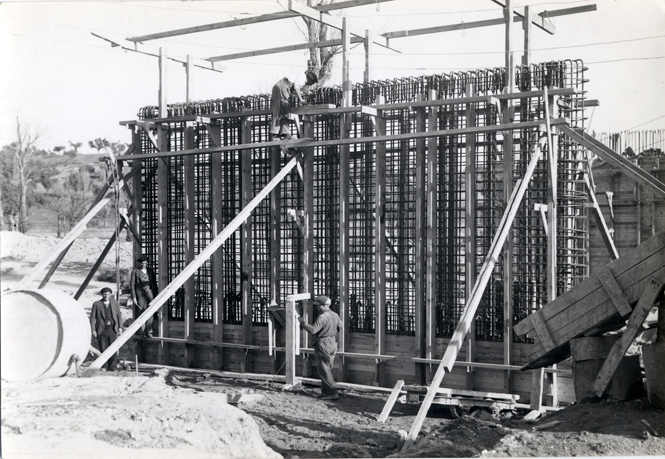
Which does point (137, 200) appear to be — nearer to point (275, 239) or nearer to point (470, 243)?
point (275, 239)

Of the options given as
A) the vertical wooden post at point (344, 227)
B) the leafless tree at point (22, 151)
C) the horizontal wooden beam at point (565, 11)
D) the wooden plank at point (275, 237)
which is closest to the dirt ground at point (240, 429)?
the vertical wooden post at point (344, 227)

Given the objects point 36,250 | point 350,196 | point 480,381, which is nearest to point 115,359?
point 350,196

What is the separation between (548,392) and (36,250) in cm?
2024

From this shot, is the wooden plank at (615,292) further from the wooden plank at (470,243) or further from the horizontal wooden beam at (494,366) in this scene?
the wooden plank at (470,243)

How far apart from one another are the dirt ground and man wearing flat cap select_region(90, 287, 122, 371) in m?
3.45

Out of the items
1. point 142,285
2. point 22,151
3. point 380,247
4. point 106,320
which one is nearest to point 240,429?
point 380,247

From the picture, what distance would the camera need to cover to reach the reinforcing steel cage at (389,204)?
1126 centimetres

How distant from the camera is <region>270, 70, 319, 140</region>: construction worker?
12.5 m

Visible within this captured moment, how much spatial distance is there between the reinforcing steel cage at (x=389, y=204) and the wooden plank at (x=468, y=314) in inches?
43.4

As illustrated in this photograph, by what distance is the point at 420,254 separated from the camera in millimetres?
11727

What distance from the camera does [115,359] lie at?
1309 cm

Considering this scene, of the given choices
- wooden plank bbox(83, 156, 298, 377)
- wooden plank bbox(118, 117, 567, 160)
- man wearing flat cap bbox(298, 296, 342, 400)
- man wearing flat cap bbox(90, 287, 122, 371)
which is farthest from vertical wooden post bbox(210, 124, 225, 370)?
man wearing flat cap bbox(298, 296, 342, 400)

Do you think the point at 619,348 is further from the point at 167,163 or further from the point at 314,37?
the point at 314,37

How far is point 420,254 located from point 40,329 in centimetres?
563
